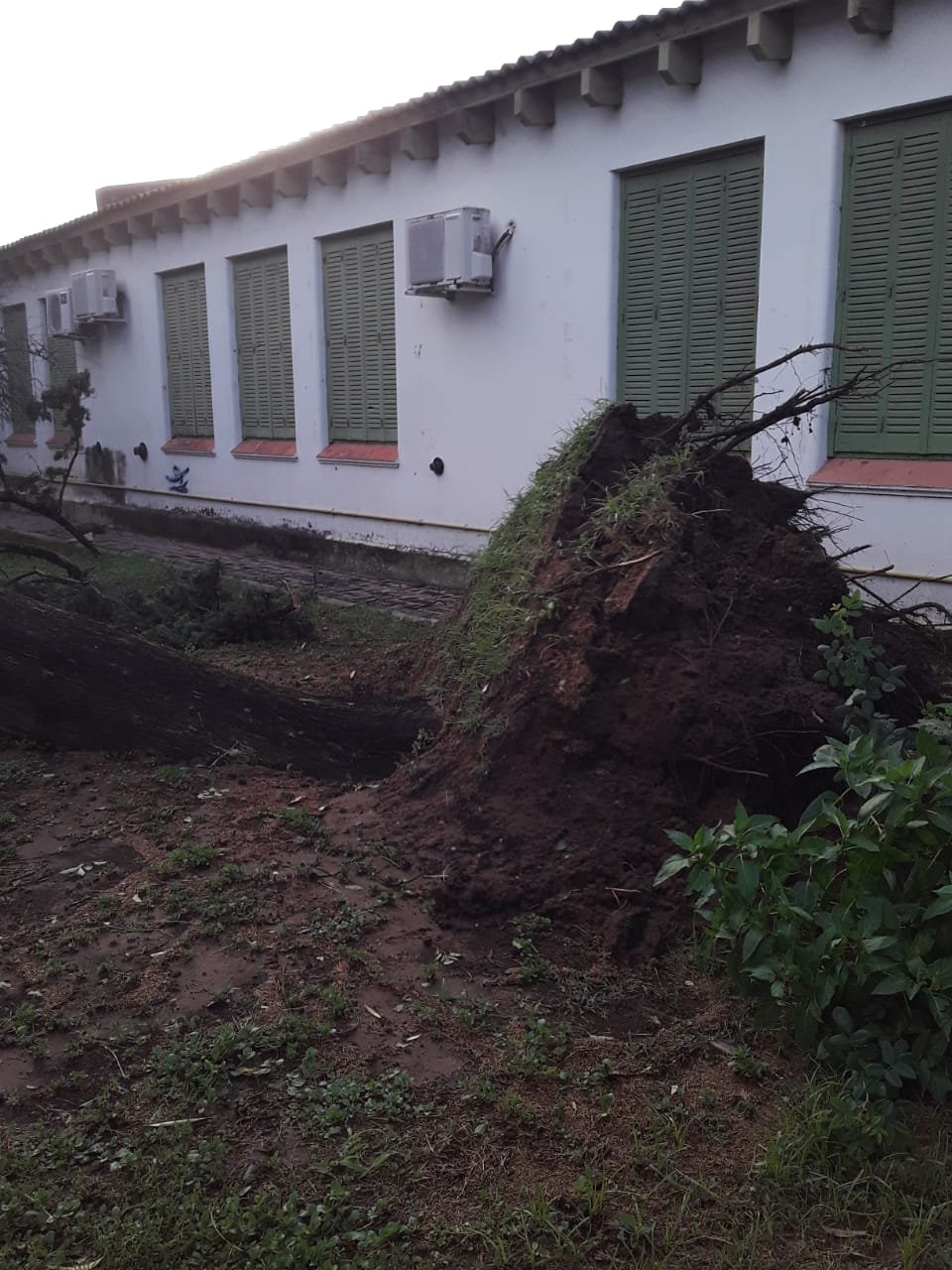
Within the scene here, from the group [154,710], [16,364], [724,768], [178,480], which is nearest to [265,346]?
[178,480]

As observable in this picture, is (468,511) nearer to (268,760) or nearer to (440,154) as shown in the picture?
(440,154)

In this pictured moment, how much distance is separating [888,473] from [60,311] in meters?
14.5

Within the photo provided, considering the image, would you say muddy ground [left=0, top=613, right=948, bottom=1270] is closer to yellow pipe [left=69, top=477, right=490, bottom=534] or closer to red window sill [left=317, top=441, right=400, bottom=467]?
yellow pipe [left=69, top=477, right=490, bottom=534]

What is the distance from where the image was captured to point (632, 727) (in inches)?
160

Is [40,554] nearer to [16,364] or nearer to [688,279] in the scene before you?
[688,279]

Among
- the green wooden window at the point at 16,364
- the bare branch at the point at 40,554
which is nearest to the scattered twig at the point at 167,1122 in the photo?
the bare branch at the point at 40,554

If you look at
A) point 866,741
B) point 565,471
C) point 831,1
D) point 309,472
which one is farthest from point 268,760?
point 309,472

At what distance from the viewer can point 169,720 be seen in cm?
515

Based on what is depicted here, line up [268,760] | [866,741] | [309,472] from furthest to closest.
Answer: [309,472]
[268,760]
[866,741]

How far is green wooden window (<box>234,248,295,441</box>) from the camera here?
13.7 metres

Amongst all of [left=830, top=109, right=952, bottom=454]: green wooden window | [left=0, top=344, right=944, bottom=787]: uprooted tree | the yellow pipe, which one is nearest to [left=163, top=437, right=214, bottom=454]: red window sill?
the yellow pipe

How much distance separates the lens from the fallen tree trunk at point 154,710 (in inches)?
196

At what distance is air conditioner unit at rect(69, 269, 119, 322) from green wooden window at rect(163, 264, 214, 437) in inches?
49.2

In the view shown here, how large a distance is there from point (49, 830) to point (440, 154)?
27.5ft
